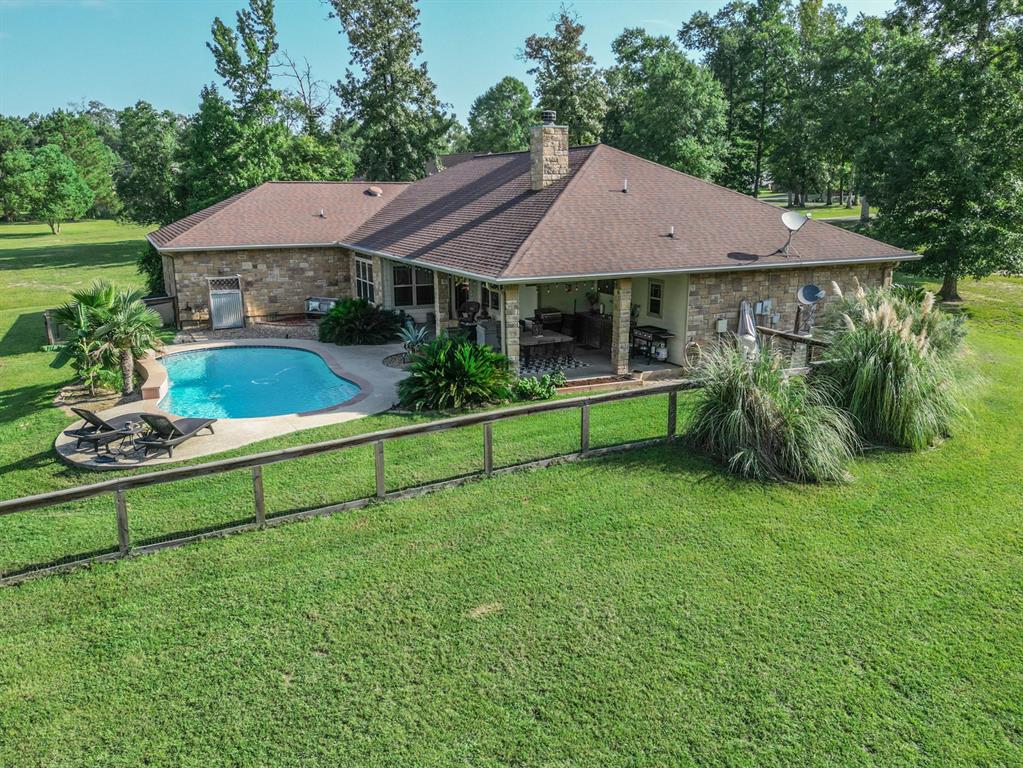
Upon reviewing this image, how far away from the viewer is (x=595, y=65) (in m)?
42.2

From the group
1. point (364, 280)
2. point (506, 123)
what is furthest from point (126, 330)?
point (506, 123)

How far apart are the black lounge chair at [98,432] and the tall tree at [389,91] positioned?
106 ft

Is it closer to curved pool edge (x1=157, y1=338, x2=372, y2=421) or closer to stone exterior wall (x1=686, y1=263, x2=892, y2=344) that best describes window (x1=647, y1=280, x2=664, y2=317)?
stone exterior wall (x1=686, y1=263, x2=892, y2=344)

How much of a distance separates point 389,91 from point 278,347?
87.5 feet

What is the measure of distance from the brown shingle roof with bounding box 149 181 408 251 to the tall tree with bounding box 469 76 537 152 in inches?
877

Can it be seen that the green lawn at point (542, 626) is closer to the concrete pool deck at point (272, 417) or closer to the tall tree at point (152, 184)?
the concrete pool deck at point (272, 417)

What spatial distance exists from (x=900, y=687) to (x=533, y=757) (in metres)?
3.14

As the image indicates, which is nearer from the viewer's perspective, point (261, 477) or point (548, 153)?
point (261, 477)

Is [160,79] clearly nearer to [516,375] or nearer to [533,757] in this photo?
[516,375]

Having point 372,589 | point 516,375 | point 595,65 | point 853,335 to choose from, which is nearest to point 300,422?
point 516,375

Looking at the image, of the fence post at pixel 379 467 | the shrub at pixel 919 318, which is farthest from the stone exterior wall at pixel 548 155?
the fence post at pixel 379 467

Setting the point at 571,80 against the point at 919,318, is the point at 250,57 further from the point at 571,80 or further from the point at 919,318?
the point at 919,318

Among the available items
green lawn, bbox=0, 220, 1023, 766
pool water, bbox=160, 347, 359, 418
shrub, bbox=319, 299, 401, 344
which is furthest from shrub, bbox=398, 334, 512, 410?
shrub, bbox=319, 299, 401, 344

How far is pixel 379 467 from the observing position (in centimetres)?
887
